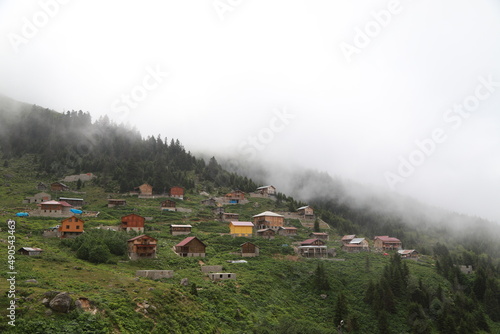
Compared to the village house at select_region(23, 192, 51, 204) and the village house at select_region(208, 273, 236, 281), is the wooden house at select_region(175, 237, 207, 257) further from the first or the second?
the village house at select_region(23, 192, 51, 204)

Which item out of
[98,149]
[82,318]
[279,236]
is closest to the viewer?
[82,318]

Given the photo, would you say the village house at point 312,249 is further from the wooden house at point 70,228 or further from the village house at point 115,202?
the village house at point 115,202

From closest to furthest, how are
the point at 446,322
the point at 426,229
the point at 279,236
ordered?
the point at 446,322 < the point at 279,236 < the point at 426,229

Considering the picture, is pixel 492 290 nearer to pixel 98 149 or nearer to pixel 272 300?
pixel 272 300

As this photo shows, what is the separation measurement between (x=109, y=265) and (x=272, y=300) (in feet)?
70.2

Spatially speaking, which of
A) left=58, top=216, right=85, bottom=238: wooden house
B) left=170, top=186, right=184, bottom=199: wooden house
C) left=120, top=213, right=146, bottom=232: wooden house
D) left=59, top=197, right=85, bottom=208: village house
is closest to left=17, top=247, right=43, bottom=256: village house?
left=58, top=216, right=85, bottom=238: wooden house

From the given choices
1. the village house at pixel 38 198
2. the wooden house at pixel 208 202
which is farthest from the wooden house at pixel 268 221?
the village house at pixel 38 198

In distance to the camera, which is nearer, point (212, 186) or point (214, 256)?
point (214, 256)

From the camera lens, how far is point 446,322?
51.6 meters

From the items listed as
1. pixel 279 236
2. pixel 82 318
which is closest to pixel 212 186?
pixel 279 236

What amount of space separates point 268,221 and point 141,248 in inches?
1539

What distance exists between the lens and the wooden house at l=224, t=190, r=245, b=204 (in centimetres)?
10869

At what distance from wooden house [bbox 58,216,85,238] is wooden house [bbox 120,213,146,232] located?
32.7ft

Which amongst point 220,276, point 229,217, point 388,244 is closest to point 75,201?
→ point 229,217
